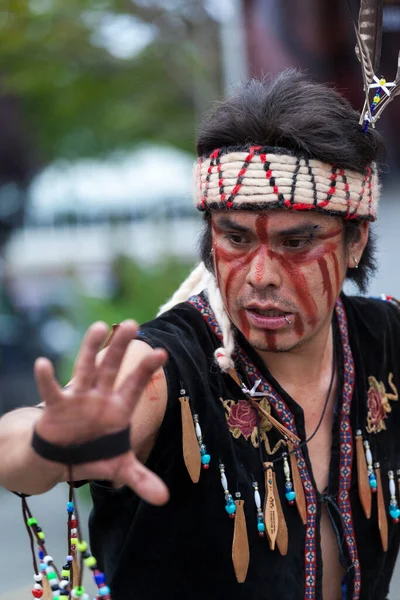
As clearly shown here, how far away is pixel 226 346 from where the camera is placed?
7.43 ft

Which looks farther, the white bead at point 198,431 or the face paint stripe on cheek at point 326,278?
the face paint stripe on cheek at point 326,278

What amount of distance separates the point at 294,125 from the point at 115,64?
8532 mm

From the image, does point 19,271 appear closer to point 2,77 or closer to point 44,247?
point 44,247

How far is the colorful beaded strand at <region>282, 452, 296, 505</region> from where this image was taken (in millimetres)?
2225

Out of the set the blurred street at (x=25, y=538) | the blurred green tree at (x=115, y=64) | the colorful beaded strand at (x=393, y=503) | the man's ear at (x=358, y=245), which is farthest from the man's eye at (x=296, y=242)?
the blurred green tree at (x=115, y=64)

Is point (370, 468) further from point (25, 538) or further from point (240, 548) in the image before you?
point (25, 538)

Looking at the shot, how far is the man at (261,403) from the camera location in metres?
2.12

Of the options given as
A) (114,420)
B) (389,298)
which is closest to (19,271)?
(389,298)

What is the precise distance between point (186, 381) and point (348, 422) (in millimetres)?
600

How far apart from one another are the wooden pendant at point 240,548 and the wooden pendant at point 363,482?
424mm

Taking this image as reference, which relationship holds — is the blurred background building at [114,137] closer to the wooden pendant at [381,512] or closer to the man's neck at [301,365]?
the man's neck at [301,365]

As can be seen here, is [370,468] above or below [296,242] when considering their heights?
below

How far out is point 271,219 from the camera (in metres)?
2.17

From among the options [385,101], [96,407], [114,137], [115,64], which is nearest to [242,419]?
[96,407]
